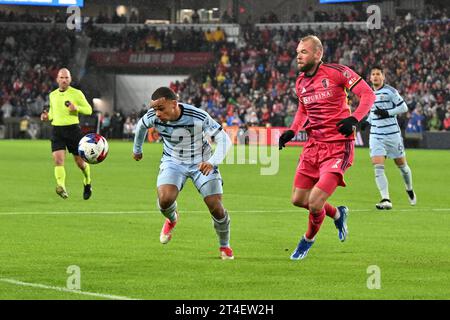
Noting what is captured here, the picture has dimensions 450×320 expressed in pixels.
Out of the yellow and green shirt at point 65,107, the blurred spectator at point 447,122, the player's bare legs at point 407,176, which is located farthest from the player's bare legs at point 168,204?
the blurred spectator at point 447,122

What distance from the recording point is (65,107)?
20469 millimetres

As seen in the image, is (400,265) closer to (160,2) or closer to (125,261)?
(125,261)

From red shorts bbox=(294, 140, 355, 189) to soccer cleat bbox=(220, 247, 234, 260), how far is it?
1.04 metres

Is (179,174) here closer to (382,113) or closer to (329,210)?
(329,210)

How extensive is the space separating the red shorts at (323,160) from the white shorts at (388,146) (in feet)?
24.4

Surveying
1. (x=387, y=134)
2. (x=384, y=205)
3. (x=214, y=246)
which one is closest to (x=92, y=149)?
(x=214, y=246)

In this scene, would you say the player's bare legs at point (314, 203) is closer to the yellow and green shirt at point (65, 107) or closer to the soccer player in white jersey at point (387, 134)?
the soccer player in white jersey at point (387, 134)

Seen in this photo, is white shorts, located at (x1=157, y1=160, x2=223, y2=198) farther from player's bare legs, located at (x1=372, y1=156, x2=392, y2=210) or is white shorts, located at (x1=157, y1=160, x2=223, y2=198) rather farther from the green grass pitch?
player's bare legs, located at (x1=372, y1=156, x2=392, y2=210)

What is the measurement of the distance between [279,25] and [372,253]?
4981 centimetres

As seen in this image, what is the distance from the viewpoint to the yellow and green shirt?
2038 cm

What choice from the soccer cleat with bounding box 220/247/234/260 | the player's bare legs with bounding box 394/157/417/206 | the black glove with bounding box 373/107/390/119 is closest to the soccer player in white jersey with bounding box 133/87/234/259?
the soccer cleat with bounding box 220/247/234/260

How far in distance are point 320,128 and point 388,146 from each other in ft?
25.0

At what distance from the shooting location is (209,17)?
2650 inches

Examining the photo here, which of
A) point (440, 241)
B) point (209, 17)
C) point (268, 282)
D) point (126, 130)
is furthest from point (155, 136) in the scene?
point (268, 282)
